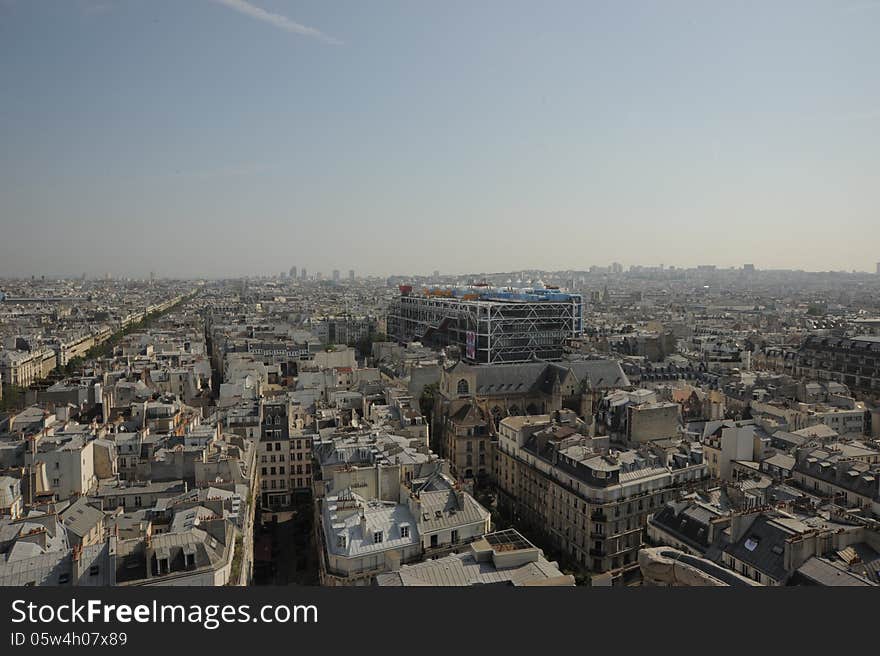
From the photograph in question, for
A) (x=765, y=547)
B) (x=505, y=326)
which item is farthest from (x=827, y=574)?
(x=505, y=326)

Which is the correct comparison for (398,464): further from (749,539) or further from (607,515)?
(749,539)

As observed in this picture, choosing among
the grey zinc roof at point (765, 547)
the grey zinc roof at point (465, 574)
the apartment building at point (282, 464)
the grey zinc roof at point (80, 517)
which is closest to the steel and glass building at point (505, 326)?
the apartment building at point (282, 464)

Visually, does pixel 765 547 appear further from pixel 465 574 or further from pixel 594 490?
pixel 465 574

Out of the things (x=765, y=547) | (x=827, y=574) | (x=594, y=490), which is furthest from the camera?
(x=594, y=490)

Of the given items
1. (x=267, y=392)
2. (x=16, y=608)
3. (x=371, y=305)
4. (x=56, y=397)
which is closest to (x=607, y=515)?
(x=16, y=608)

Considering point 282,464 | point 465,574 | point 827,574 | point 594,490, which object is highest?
point 827,574

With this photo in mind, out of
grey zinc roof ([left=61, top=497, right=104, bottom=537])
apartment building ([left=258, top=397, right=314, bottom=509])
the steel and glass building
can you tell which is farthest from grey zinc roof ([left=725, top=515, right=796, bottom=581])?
the steel and glass building

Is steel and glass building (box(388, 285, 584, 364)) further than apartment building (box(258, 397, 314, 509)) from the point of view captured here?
Yes

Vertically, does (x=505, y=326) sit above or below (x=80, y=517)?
above

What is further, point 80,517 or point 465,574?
point 80,517

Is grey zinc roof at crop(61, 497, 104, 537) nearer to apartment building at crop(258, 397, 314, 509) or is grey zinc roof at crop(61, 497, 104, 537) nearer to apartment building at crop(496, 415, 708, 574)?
apartment building at crop(258, 397, 314, 509)
